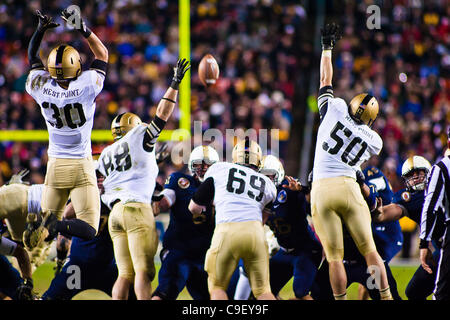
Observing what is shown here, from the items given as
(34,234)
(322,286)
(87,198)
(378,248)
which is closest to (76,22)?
(87,198)

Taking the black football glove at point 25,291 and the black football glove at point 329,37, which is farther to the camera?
the black football glove at point 329,37

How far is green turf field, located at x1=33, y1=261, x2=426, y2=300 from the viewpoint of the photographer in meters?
7.77

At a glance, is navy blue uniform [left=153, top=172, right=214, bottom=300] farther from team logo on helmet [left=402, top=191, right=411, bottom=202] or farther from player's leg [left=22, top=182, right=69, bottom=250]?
team logo on helmet [left=402, top=191, right=411, bottom=202]

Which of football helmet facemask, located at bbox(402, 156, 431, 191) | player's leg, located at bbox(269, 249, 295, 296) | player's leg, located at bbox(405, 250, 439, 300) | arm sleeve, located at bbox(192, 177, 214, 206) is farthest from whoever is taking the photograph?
player's leg, located at bbox(269, 249, 295, 296)

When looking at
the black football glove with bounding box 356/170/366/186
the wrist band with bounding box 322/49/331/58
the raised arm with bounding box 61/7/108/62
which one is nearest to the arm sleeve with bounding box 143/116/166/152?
the raised arm with bounding box 61/7/108/62

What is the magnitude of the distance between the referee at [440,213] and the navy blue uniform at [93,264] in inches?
111

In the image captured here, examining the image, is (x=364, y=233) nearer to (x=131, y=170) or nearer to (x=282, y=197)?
(x=282, y=197)

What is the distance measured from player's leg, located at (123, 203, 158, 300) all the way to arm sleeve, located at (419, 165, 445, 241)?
7.11 ft

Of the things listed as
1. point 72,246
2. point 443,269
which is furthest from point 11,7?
point 443,269

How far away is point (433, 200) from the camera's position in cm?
502

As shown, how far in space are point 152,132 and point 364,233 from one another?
1.92 m

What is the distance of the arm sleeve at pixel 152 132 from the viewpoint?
568 cm

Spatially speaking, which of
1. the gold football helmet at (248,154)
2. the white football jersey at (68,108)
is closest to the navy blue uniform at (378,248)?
the gold football helmet at (248,154)

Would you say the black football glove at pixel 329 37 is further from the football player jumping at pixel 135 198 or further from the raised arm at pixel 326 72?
the football player jumping at pixel 135 198
